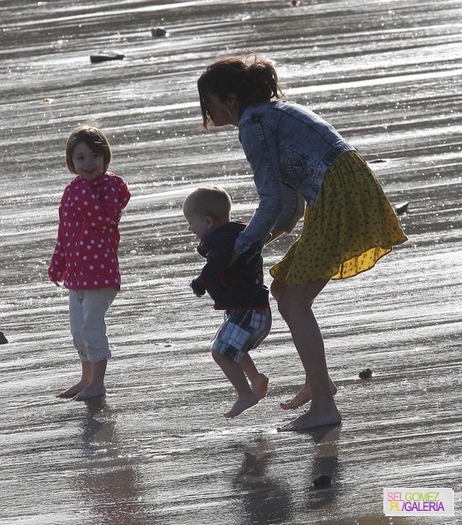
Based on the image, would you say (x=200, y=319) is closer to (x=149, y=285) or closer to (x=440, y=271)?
(x=149, y=285)

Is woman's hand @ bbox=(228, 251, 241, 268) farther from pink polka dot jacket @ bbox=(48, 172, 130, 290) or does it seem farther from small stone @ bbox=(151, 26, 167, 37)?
small stone @ bbox=(151, 26, 167, 37)

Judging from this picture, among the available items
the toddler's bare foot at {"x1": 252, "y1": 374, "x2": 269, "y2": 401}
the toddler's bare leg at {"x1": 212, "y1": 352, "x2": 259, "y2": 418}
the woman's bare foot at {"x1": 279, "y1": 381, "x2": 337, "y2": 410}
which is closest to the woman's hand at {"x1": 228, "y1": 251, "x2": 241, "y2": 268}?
the toddler's bare leg at {"x1": 212, "y1": 352, "x2": 259, "y2": 418}

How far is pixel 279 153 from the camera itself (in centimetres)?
586

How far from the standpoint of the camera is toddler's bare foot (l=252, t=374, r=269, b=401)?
603 centimetres

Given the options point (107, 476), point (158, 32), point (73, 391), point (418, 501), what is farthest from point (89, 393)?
point (158, 32)

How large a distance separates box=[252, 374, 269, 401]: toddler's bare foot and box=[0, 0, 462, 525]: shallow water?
102mm

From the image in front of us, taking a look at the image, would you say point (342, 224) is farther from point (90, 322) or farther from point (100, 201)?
point (90, 322)

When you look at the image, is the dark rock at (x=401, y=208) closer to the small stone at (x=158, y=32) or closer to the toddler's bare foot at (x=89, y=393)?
the toddler's bare foot at (x=89, y=393)

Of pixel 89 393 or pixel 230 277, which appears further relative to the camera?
pixel 89 393

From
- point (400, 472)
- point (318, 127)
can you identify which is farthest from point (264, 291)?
point (400, 472)

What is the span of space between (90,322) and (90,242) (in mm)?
376

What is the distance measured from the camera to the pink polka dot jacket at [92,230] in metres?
6.64

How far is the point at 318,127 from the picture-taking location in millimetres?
5859

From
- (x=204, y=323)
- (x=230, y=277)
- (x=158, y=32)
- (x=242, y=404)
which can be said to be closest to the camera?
(x=242, y=404)
